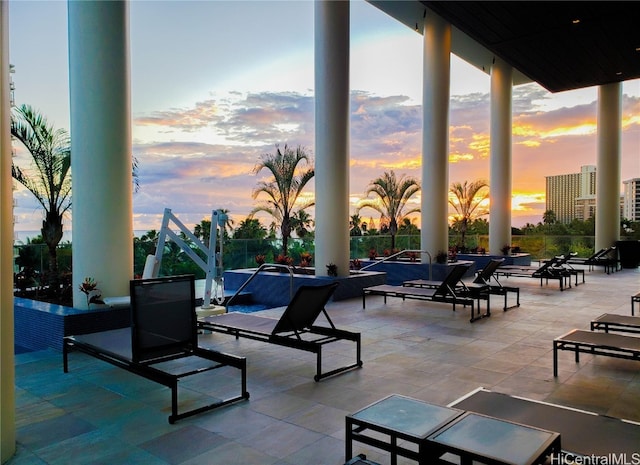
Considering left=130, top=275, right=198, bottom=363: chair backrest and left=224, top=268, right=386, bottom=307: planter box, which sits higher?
left=130, top=275, right=198, bottom=363: chair backrest

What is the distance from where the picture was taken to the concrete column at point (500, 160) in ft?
59.9

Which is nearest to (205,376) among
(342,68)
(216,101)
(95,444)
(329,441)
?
(95,444)

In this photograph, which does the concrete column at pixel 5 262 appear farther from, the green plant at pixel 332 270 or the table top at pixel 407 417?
the green plant at pixel 332 270

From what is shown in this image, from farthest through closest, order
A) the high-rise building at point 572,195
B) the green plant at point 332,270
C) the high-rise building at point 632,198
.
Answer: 1. the high-rise building at point 572,195
2. the high-rise building at point 632,198
3. the green plant at point 332,270

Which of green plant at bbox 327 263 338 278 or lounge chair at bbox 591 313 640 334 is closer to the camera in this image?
lounge chair at bbox 591 313 640 334

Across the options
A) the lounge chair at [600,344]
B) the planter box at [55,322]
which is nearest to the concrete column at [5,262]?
the planter box at [55,322]

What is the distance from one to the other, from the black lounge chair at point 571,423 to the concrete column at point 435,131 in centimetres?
1127

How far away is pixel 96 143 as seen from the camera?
22.3 feet

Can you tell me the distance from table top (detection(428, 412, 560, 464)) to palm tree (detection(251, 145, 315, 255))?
11.6 metres

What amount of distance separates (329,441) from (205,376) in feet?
6.91

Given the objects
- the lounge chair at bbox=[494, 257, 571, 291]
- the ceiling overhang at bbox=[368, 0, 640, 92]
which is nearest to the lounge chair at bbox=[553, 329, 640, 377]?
the lounge chair at bbox=[494, 257, 571, 291]

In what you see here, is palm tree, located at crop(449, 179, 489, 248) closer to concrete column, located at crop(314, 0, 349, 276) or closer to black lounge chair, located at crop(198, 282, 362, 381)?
concrete column, located at crop(314, 0, 349, 276)

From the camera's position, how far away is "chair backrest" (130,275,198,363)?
14.2 ft

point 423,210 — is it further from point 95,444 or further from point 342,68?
point 95,444
